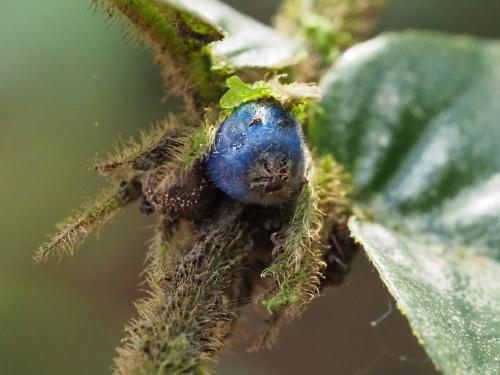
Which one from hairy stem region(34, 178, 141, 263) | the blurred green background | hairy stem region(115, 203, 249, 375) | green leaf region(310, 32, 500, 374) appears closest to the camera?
hairy stem region(115, 203, 249, 375)

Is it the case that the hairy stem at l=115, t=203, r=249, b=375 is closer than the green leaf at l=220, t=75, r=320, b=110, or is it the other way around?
the hairy stem at l=115, t=203, r=249, b=375

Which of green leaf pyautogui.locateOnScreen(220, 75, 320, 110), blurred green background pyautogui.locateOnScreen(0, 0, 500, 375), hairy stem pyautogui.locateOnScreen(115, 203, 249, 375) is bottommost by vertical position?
blurred green background pyautogui.locateOnScreen(0, 0, 500, 375)

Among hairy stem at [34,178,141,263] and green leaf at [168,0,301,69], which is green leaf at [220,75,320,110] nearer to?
green leaf at [168,0,301,69]

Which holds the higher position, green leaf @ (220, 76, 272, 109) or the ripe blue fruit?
green leaf @ (220, 76, 272, 109)

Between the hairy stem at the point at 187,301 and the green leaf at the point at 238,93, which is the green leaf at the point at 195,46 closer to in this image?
the green leaf at the point at 238,93

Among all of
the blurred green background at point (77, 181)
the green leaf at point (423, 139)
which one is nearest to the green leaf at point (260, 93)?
the green leaf at point (423, 139)

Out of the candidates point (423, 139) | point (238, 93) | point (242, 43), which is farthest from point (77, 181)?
point (238, 93)

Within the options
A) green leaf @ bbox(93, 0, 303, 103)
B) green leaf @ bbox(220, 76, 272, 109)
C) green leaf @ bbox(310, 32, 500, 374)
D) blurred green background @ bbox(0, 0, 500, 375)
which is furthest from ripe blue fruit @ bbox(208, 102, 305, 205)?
blurred green background @ bbox(0, 0, 500, 375)
